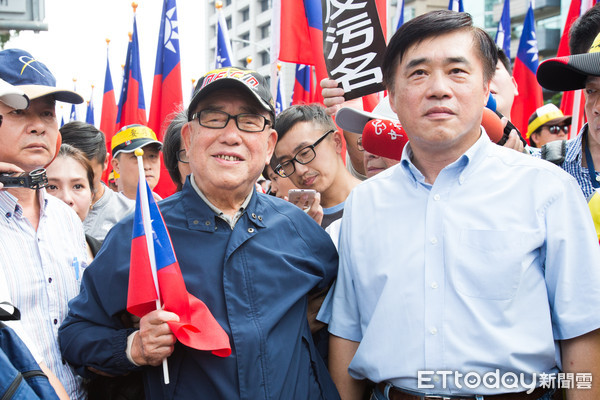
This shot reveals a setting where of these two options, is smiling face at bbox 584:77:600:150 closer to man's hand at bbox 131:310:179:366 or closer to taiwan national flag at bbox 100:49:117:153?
man's hand at bbox 131:310:179:366

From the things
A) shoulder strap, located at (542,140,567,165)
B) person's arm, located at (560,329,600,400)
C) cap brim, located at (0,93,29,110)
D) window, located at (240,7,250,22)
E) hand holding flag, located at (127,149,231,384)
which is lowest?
person's arm, located at (560,329,600,400)

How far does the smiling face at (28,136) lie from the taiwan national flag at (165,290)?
824mm

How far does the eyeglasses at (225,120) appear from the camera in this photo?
92.5 inches

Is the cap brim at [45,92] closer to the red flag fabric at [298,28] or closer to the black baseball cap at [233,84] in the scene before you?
the black baseball cap at [233,84]

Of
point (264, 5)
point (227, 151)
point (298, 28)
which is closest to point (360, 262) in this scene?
point (227, 151)

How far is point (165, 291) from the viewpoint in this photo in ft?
6.66

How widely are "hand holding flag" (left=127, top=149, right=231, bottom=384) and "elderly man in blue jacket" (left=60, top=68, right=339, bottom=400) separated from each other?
0.20 ft

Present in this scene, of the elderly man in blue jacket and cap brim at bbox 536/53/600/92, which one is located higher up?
cap brim at bbox 536/53/600/92

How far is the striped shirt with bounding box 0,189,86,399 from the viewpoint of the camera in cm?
232

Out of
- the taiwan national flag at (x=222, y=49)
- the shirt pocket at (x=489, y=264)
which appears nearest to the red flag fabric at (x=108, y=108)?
the taiwan national flag at (x=222, y=49)

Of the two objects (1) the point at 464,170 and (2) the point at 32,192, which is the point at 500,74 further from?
(2) the point at 32,192

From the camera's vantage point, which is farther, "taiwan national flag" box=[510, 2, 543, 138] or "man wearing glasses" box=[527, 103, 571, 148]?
"taiwan national flag" box=[510, 2, 543, 138]

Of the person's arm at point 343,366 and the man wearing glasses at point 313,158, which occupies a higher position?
the man wearing glasses at point 313,158

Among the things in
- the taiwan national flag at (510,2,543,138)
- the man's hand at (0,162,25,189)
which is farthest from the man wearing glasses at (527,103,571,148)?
the man's hand at (0,162,25,189)
